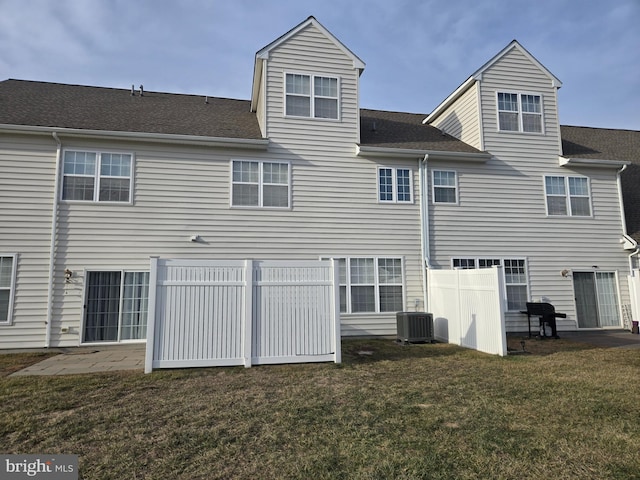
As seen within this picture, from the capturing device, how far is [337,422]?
4.36m

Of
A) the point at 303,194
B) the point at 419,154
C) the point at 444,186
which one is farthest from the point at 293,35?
the point at 444,186

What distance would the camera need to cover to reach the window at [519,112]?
1268 cm

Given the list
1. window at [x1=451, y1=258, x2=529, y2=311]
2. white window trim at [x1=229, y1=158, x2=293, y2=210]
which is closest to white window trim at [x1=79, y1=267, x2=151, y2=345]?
white window trim at [x1=229, y1=158, x2=293, y2=210]

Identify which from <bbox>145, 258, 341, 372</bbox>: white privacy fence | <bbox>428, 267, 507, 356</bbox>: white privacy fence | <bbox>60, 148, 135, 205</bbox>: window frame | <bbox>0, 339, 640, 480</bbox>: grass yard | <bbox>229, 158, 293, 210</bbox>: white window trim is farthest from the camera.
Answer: <bbox>229, 158, 293, 210</bbox>: white window trim

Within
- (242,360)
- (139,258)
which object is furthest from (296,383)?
(139,258)

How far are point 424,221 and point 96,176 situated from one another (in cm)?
920

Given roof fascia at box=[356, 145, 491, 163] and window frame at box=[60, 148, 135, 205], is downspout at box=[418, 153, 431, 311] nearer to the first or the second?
roof fascia at box=[356, 145, 491, 163]

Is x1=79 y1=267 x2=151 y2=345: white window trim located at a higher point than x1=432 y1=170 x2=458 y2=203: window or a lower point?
lower

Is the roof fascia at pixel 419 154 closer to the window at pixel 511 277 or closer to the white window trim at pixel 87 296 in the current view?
the window at pixel 511 277

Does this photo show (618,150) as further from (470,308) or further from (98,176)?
(98,176)

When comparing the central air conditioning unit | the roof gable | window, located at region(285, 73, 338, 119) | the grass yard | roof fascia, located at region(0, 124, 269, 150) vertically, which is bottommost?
the grass yard

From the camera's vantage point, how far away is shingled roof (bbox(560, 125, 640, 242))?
1325 centimetres

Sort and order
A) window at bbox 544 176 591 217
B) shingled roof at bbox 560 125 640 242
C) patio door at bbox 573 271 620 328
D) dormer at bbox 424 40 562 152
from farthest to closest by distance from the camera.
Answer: shingled roof at bbox 560 125 640 242, window at bbox 544 176 591 217, dormer at bbox 424 40 562 152, patio door at bbox 573 271 620 328

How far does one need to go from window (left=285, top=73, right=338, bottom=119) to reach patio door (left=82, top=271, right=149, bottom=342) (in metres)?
6.43
